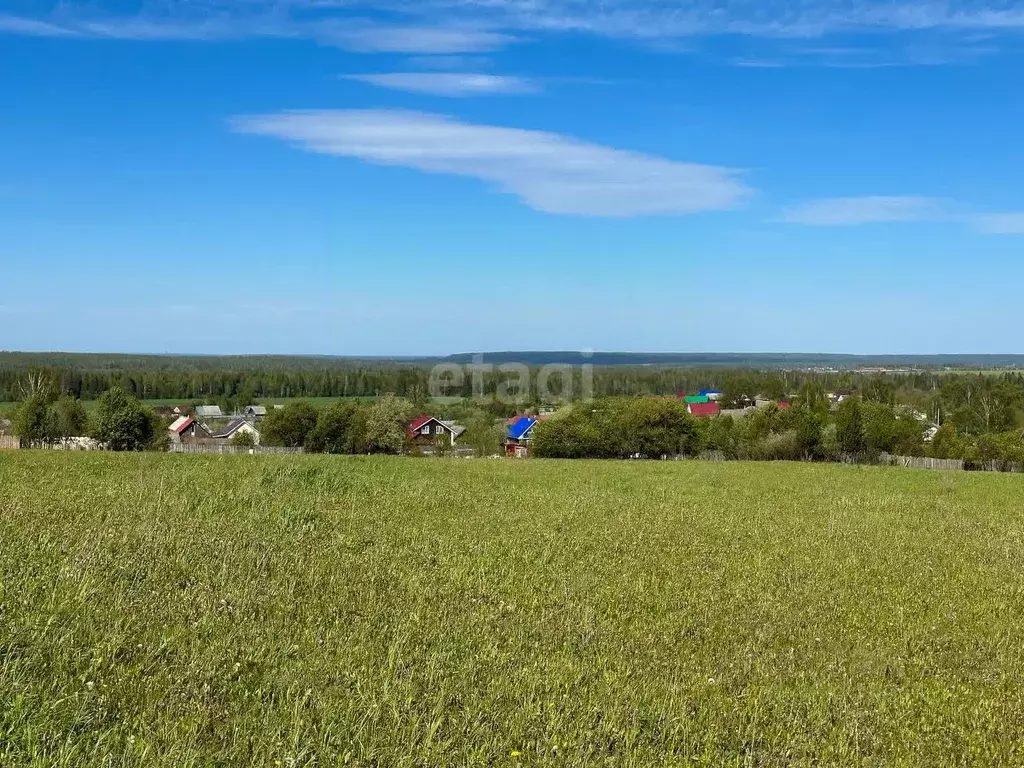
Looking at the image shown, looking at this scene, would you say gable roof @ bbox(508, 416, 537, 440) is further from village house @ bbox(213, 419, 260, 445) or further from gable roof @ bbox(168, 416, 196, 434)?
gable roof @ bbox(168, 416, 196, 434)

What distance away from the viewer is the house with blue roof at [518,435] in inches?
3098

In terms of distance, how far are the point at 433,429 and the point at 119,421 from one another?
43273 mm

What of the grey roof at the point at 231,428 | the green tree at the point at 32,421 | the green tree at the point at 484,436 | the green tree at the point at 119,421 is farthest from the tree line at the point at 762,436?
the grey roof at the point at 231,428

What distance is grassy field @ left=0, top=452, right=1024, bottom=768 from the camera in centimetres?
521

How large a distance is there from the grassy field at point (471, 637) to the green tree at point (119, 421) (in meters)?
36.1

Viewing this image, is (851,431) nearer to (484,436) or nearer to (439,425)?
(484,436)

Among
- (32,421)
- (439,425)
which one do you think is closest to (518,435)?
(439,425)

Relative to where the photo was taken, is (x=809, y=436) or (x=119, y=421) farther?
(x=809, y=436)

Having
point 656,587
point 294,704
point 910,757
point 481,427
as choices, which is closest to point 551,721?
point 294,704

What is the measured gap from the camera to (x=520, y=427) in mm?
89625

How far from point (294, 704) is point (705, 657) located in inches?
147

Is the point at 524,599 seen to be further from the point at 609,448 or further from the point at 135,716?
the point at 609,448

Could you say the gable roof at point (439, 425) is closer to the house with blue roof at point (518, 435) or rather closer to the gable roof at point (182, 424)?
the house with blue roof at point (518, 435)

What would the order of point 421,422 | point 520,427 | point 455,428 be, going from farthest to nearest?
point 455,428 < point 520,427 < point 421,422
